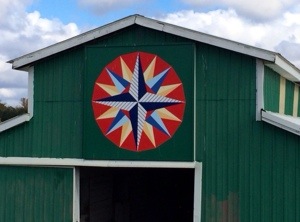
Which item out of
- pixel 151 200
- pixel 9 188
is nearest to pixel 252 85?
pixel 9 188

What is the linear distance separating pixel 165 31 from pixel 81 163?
342 cm

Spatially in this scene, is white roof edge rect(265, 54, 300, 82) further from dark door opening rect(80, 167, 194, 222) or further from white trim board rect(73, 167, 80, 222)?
dark door opening rect(80, 167, 194, 222)

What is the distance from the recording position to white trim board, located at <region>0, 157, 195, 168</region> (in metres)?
10.5

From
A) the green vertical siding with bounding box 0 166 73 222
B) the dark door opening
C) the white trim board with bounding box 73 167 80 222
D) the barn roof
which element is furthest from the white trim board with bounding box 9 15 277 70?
the dark door opening

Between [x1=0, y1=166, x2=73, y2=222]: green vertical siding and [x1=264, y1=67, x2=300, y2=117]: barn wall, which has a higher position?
[x1=264, y1=67, x2=300, y2=117]: barn wall

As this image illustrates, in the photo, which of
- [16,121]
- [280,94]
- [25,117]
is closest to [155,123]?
[25,117]

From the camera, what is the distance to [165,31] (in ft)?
34.8

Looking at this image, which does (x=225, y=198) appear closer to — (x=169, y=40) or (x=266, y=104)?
(x=266, y=104)

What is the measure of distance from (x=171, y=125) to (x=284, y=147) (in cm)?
235

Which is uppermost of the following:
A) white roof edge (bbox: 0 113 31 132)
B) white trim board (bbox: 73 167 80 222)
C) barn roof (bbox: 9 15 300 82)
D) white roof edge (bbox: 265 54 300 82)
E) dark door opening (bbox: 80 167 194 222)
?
barn roof (bbox: 9 15 300 82)

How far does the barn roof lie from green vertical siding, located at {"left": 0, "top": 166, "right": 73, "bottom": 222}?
252 cm

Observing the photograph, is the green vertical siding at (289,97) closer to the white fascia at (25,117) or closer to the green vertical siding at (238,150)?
the green vertical siding at (238,150)

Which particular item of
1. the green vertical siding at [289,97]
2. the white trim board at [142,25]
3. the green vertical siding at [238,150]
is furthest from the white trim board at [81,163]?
the green vertical siding at [289,97]

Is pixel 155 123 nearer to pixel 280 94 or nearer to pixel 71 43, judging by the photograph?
pixel 71 43
